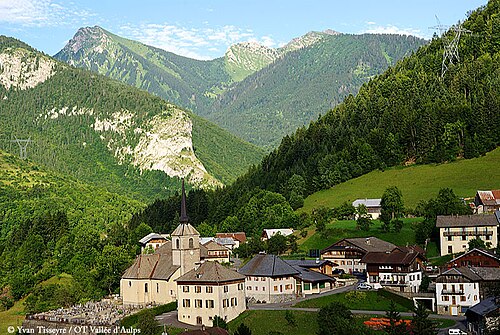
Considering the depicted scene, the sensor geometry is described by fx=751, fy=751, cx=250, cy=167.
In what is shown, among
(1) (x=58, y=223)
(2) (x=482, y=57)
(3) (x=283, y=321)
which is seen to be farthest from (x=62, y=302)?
(2) (x=482, y=57)

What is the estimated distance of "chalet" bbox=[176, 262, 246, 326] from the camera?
85812mm

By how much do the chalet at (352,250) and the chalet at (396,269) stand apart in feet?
33.9

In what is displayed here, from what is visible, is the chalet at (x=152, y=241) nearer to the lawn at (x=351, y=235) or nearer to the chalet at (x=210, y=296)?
the lawn at (x=351, y=235)

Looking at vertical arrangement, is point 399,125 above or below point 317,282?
above

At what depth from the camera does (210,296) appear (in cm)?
8650

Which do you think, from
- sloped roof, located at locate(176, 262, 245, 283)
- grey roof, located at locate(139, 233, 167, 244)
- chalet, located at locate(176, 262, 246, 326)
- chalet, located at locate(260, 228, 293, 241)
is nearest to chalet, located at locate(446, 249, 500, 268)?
chalet, located at locate(176, 262, 246, 326)

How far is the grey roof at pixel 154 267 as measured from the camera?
10331cm

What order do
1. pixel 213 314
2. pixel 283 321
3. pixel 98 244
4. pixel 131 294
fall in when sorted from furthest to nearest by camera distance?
pixel 98 244 < pixel 131 294 < pixel 213 314 < pixel 283 321

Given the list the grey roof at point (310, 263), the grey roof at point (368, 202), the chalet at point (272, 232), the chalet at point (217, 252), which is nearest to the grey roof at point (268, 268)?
the grey roof at point (310, 263)

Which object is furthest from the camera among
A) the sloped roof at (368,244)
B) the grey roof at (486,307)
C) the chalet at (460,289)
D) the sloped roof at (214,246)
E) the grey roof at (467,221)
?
the sloped roof at (214,246)

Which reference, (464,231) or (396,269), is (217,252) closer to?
(396,269)

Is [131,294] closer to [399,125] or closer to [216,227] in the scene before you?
[216,227]

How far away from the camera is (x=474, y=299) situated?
82562 mm

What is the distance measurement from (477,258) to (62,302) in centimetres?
6024
